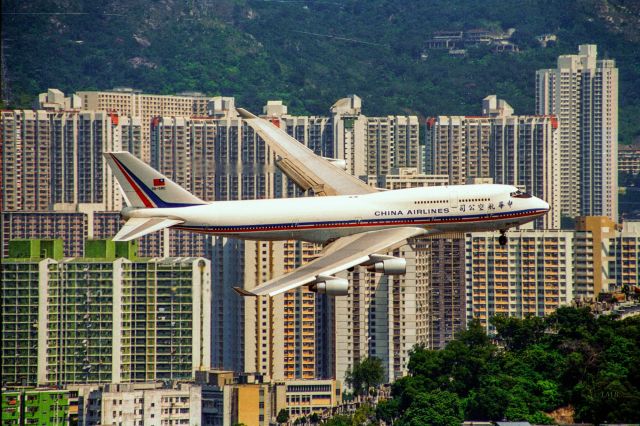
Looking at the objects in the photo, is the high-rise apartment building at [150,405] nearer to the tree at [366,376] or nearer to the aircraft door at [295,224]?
the tree at [366,376]

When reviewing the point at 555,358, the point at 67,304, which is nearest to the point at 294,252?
the point at 67,304

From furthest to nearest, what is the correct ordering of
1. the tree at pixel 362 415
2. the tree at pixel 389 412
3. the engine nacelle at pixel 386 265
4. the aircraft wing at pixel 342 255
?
1. the tree at pixel 362 415
2. the tree at pixel 389 412
3. the engine nacelle at pixel 386 265
4. the aircraft wing at pixel 342 255

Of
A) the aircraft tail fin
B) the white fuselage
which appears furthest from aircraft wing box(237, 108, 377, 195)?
the aircraft tail fin

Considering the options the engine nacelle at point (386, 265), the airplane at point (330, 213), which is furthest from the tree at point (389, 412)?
the engine nacelle at point (386, 265)

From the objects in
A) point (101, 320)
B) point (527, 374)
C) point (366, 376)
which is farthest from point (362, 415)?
point (101, 320)

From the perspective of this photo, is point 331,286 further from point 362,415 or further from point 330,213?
point 362,415

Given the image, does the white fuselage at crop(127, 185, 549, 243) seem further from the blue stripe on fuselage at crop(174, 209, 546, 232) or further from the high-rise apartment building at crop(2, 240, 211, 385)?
the high-rise apartment building at crop(2, 240, 211, 385)
